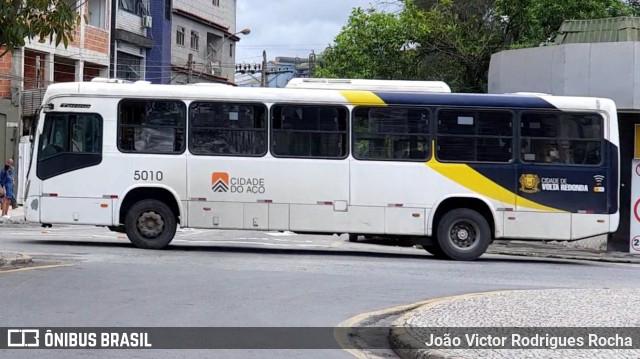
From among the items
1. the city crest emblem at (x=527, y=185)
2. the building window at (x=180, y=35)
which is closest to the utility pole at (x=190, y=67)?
the building window at (x=180, y=35)

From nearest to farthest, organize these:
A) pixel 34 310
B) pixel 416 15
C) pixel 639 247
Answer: pixel 34 310 → pixel 639 247 → pixel 416 15

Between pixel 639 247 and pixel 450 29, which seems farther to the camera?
pixel 450 29

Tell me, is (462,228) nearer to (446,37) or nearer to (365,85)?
(365,85)

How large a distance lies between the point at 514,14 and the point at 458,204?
15.6 metres

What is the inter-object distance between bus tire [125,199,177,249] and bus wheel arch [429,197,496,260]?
17.7 feet

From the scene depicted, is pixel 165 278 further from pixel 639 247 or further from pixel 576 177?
pixel 639 247

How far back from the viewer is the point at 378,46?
31.5 meters

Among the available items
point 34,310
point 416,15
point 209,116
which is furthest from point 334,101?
point 416,15

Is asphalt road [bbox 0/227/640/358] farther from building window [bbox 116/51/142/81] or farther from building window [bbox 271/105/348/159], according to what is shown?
building window [bbox 116/51/142/81]

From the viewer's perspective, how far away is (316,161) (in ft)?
56.6

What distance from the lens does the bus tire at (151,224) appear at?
1713cm

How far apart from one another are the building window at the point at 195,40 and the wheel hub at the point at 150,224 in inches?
1541

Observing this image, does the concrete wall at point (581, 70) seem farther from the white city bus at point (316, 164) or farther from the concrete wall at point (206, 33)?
the concrete wall at point (206, 33)

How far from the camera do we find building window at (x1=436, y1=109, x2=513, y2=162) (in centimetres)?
1739
